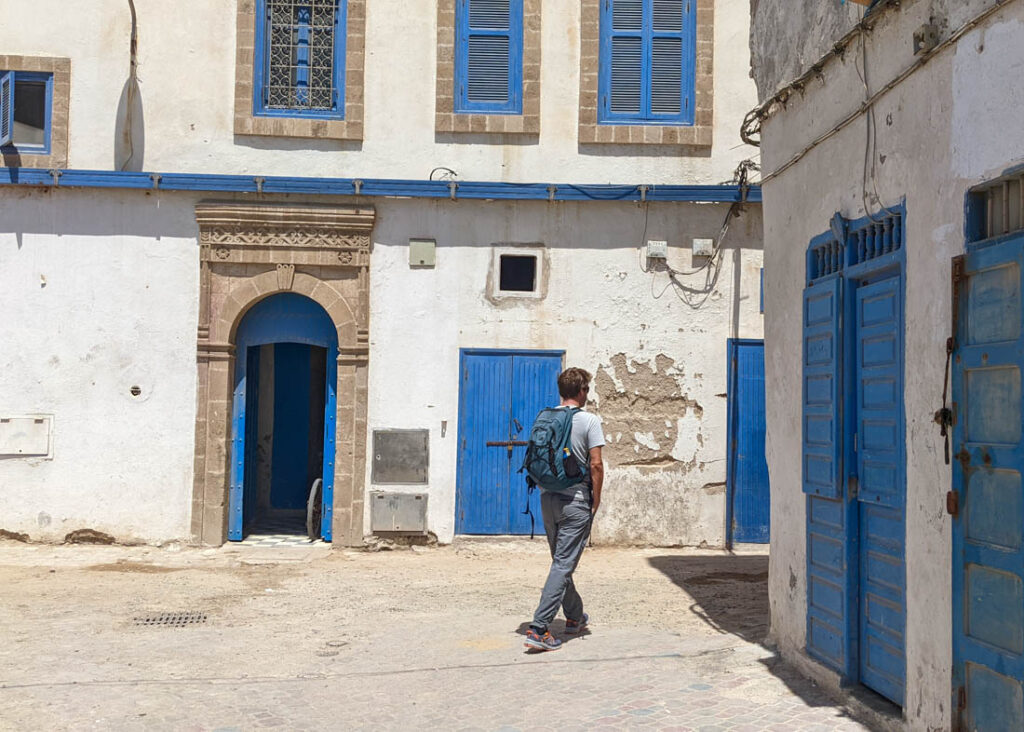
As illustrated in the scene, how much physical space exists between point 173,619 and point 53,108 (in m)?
6.02

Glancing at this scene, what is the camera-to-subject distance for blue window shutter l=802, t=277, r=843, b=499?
17.7ft

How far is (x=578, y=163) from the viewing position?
36.5 ft

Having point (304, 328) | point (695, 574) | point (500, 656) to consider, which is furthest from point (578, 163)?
point (500, 656)

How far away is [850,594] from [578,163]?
6.74 m

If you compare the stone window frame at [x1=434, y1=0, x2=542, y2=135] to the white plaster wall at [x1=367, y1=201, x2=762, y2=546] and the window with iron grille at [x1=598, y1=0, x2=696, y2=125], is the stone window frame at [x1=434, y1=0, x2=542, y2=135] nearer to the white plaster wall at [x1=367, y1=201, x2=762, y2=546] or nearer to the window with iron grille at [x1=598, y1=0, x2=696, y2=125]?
the window with iron grille at [x1=598, y1=0, x2=696, y2=125]

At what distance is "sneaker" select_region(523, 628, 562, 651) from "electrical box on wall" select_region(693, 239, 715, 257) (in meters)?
5.59

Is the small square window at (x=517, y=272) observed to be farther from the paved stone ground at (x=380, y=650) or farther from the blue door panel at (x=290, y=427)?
the blue door panel at (x=290, y=427)

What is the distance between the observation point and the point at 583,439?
6.52m

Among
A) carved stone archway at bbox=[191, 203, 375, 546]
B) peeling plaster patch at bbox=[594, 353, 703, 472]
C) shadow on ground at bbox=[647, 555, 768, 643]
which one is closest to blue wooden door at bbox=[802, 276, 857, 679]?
shadow on ground at bbox=[647, 555, 768, 643]

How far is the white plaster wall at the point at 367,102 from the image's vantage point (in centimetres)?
1102

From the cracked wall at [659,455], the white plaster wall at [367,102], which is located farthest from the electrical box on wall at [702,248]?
the cracked wall at [659,455]

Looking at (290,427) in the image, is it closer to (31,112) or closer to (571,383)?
(31,112)

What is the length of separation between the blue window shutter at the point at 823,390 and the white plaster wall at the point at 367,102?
5614mm

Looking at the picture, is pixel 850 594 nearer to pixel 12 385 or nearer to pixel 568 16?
pixel 568 16
